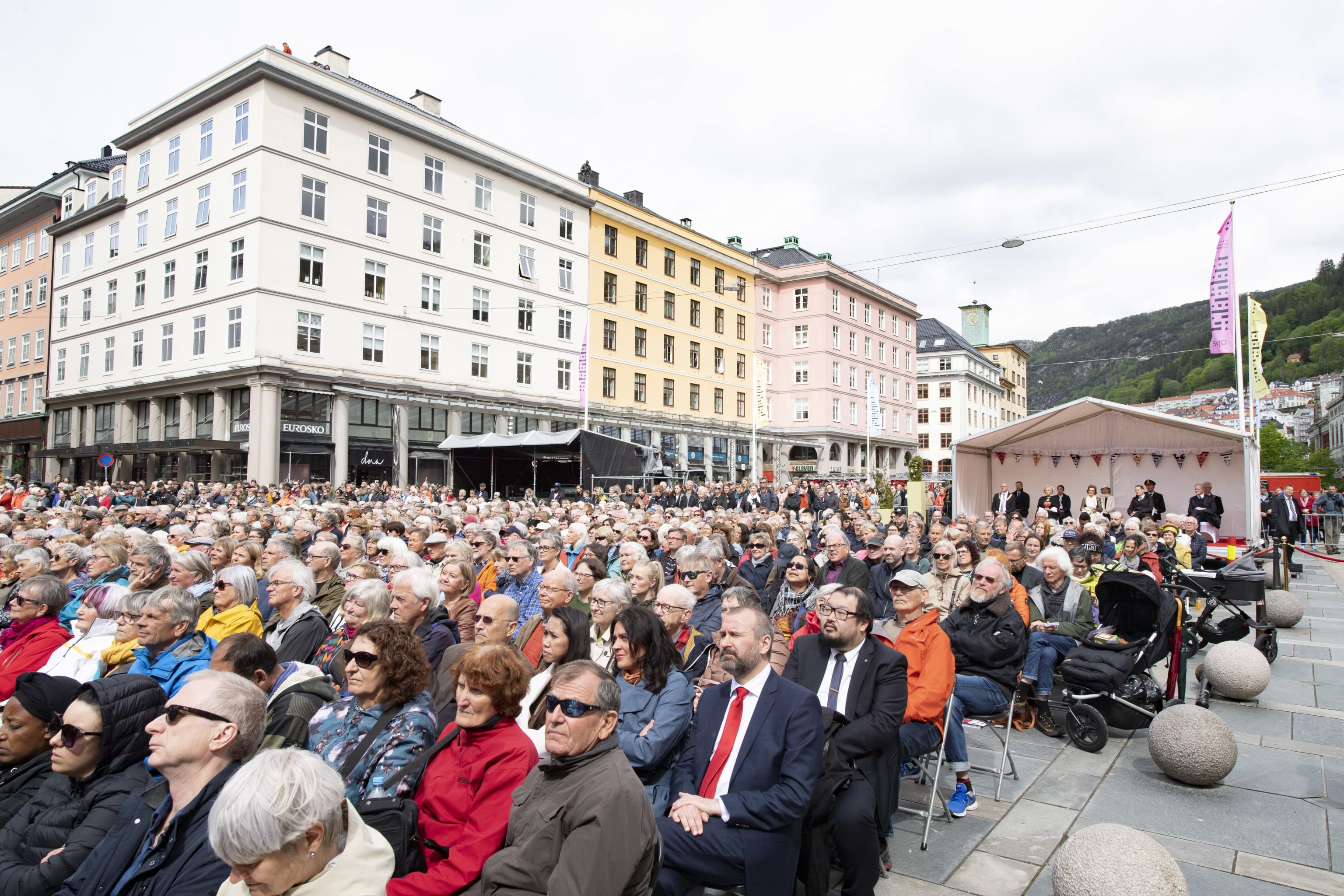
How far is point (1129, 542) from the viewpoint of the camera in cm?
851

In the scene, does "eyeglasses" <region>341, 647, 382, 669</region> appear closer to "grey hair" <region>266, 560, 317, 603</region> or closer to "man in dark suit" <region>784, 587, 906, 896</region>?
"man in dark suit" <region>784, 587, 906, 896</region>

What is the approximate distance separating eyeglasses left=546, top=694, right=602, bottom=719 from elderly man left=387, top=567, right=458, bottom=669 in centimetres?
224

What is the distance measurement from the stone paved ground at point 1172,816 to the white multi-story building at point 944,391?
246 ft

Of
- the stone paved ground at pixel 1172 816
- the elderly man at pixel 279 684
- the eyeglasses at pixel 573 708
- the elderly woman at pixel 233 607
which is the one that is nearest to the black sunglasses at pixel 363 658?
the elderly man at pixel 279 684

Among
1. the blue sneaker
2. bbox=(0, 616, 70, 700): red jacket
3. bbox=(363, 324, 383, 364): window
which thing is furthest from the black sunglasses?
bbox=(363, 324, 383, 364): window

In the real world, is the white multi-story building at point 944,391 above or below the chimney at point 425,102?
below

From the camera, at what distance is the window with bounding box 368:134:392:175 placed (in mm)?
30156

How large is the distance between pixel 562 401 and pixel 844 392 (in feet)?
84.0

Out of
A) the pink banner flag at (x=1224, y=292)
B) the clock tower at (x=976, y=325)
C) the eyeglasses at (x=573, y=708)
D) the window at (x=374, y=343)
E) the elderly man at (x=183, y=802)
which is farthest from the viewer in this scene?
the clock tower at (x=976, y=325)

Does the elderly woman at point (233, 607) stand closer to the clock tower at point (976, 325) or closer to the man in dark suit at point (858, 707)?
the man in dark suit at point (858, 707)

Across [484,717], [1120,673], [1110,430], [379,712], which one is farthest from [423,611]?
[1110,430]

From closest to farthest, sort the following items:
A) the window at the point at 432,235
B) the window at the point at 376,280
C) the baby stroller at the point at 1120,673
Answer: the baby stroller at the point at 1120,673 < the window at the point at 376,280 < the window at the point at 432,235

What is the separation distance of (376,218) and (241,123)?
5.48 m

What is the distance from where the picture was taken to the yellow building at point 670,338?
40969mm
